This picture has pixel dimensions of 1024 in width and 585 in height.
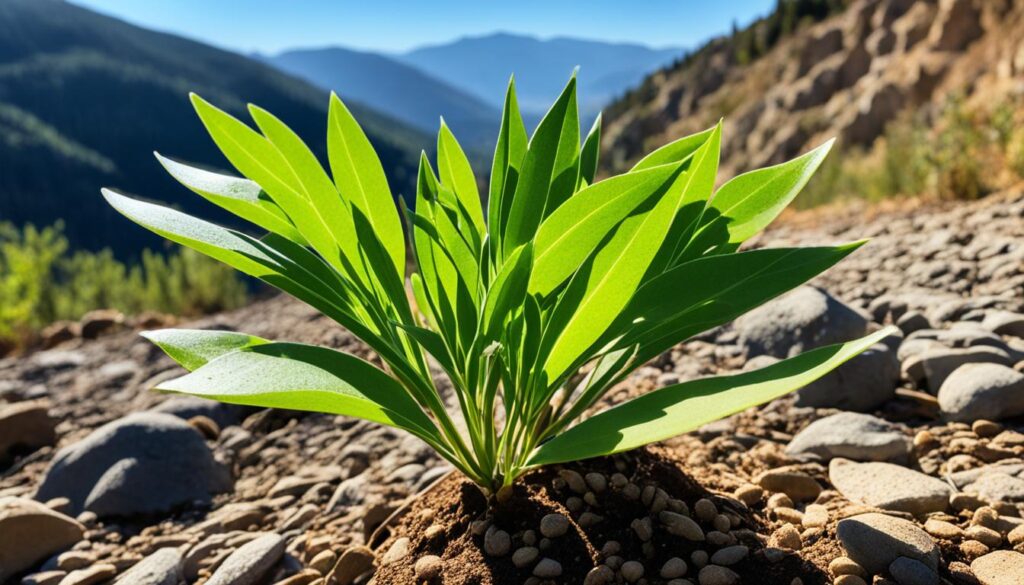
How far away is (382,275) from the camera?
1229 mm

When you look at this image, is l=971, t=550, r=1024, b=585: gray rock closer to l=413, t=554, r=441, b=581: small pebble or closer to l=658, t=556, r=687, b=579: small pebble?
l=658, t=556, r=687, b=579: small pebble

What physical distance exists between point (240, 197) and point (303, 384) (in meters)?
0.54

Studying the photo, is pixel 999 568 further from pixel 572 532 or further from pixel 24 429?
pixel 24 429

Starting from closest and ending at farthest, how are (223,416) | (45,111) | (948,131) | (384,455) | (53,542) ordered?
(53,542) → (384,455) → (223,416) → (948,131) → (45,111)

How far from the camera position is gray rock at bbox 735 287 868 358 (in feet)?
7.45

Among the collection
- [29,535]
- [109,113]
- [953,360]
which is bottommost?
[953,360]

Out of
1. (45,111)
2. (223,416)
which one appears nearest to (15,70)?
(45,111)

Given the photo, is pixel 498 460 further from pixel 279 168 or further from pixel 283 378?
pixel 279 168

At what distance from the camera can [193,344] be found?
3.63ft

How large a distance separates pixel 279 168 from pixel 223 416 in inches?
75.1

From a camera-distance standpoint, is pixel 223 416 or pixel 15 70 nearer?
pixel 223 416

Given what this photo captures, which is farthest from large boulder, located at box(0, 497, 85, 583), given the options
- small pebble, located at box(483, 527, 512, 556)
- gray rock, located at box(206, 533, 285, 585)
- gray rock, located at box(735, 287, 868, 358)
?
gray rock, located at box(735, 287, 868, 358)

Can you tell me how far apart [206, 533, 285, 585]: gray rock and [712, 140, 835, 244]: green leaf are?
3.90ft

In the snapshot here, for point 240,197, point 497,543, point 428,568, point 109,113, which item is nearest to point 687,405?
point 497,543
